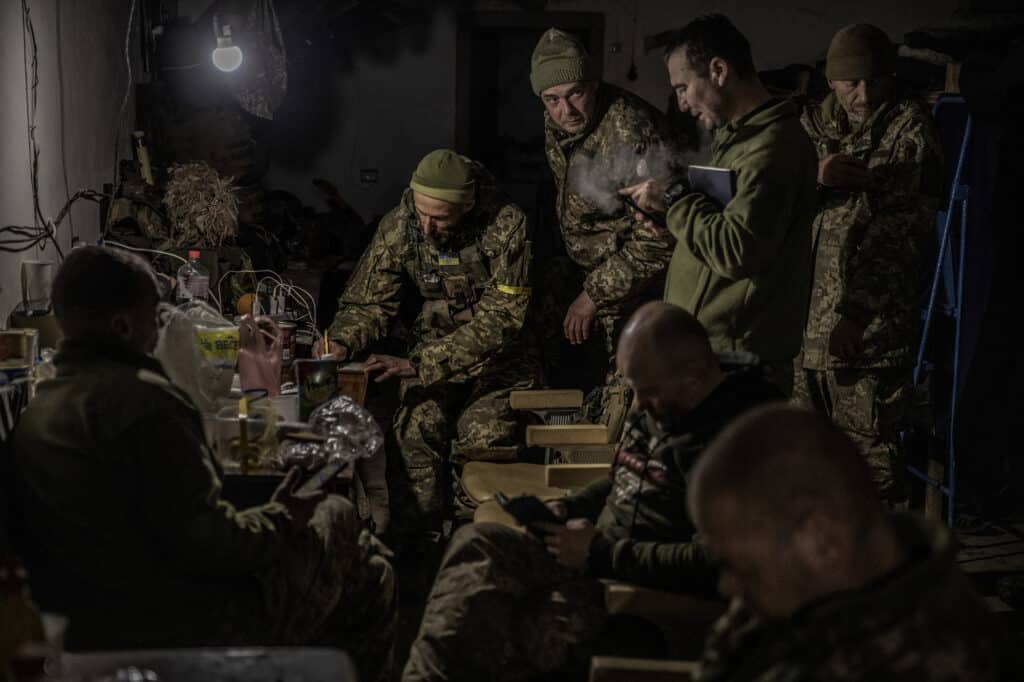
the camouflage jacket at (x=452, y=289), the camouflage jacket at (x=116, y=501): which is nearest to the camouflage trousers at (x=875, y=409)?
the camouflage jacket at (x=452, y=289)

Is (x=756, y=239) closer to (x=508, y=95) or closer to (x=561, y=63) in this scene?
(x=561, y=63)

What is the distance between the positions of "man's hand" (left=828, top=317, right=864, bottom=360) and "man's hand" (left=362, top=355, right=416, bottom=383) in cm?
180

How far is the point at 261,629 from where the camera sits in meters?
2.68

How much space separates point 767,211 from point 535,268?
222cm

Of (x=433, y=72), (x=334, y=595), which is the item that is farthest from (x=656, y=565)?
(x=433, y=72)

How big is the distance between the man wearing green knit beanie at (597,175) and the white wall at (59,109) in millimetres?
1957

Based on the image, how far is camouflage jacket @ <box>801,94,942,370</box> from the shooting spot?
4.71 m

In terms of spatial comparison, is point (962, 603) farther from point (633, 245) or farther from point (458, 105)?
point (458, 105)

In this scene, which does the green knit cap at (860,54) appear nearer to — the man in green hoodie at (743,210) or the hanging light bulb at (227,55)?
the man in green hoodie at (743,210)

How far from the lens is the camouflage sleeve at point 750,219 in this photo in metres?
3.37

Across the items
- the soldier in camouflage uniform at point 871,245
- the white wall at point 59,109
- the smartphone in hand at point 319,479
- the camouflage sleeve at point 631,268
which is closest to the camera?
the smartphone in hand at point 319,479

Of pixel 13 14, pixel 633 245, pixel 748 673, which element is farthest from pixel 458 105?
pixel 748 673

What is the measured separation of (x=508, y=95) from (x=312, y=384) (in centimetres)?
518

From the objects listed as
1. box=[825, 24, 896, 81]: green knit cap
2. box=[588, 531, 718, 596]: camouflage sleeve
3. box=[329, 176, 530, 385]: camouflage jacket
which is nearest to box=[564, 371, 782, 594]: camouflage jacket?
box=[588, 531, 718, 596]: camouflage sleeve
